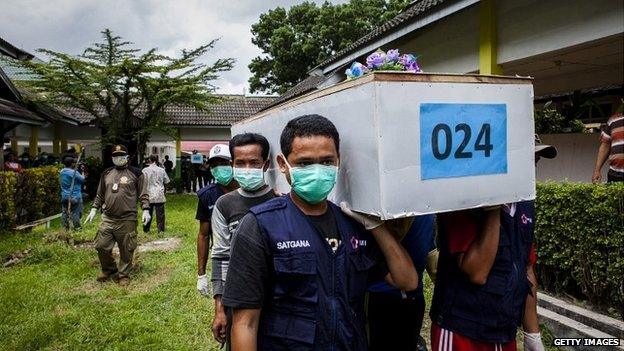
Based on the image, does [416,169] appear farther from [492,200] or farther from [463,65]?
[463,65]

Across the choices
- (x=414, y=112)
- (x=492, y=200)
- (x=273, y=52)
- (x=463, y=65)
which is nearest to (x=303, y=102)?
(x=414, y=112)

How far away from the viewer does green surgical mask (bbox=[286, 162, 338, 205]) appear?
1.62 meters

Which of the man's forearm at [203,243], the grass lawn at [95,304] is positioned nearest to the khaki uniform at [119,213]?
the grass lawn at [95,304]

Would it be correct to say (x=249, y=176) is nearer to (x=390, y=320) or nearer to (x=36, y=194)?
(x=390, y=320)

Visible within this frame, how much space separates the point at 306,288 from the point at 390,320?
1272 millimetres

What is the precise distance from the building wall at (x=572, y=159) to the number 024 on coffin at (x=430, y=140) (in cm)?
532

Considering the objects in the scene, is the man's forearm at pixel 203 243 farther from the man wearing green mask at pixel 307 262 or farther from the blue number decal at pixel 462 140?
the blue number decal at pixel 462 140

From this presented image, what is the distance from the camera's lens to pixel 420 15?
247 inches

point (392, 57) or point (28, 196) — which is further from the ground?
point (392, 57)

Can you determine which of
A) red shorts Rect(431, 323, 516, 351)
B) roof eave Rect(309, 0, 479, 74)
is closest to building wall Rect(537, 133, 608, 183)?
roof eave Rect(309, 0, 479, 74)

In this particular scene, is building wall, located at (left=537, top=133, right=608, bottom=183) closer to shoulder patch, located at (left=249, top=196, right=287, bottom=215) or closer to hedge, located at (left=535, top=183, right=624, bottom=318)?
hedge, located at (left=535, top=183, right=624, bottom=318)

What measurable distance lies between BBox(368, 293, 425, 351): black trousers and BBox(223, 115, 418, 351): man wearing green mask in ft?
3.06

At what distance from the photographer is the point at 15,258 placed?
7.62 m

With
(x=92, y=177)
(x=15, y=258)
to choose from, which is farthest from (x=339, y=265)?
(x=92, y=177)
